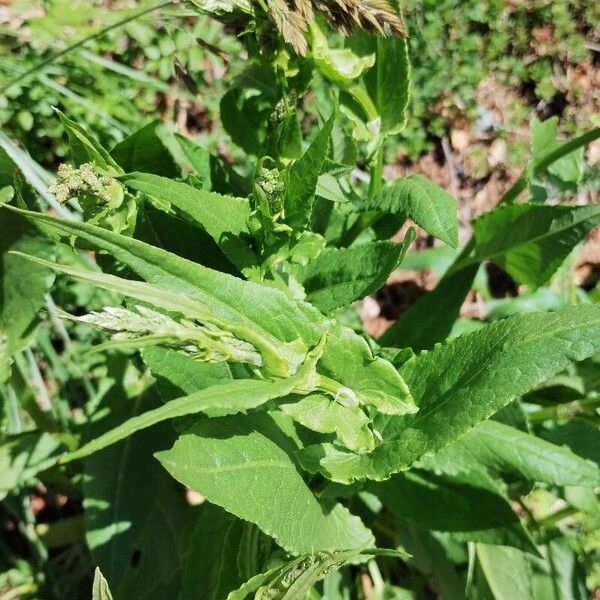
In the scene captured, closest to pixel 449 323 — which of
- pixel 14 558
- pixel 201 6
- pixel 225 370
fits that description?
pixel 225 370

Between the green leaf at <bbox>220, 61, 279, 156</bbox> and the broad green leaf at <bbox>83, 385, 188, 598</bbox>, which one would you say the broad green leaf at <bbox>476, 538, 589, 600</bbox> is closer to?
the broad green leaf at <bbox>83, 385, 188, 598</bbox>

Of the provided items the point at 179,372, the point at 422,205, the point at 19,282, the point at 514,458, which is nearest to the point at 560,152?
the point at 422,205

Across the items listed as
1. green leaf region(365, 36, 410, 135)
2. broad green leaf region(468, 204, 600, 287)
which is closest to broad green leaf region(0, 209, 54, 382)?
green leaf region(365, 36, 410, 135)

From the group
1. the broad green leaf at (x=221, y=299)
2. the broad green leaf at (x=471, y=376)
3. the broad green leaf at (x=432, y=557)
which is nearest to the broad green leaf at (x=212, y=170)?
the broad green leaf at (x=221, y=299)

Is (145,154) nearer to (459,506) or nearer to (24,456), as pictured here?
(24,456)

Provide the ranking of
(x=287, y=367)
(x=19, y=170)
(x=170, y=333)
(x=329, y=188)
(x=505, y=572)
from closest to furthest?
(x=170, y=333)
(x=287, y=367)
(x=19, y=170)
(x=329, y=188)
(x=505, y=572)
